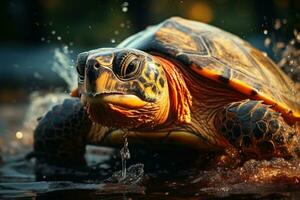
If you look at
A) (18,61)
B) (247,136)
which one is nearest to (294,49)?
(247,136)

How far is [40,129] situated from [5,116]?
5632 mm

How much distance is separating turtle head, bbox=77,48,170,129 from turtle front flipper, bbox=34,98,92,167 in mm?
967

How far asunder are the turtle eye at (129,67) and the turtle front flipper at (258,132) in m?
0.95

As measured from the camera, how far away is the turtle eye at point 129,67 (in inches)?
153

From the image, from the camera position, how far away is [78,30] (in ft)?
107

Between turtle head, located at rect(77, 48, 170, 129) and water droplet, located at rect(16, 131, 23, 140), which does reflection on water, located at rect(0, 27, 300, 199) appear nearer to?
turtle head, located at rect(77, 48, 170, 129)

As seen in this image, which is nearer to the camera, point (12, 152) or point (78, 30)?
point (12, 152)

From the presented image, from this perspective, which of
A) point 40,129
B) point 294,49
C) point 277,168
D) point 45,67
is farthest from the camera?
point 45,67

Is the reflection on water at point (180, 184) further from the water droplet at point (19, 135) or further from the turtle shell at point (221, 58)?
the water droplet at point (19, 135)

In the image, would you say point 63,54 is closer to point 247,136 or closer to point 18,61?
point 247,136

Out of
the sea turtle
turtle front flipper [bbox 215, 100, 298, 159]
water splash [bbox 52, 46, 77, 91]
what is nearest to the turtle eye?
the sea turtle

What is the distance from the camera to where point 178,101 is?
15.5ft

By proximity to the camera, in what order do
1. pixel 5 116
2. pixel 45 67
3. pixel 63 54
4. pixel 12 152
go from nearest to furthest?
pixel 12 152
pixel 63 54
pixel 5 116
pixel 45 67

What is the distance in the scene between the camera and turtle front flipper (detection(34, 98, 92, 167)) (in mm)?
5086
